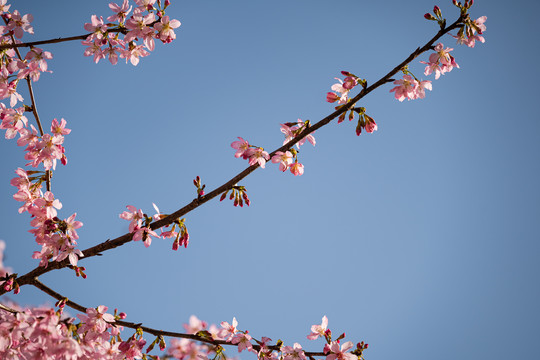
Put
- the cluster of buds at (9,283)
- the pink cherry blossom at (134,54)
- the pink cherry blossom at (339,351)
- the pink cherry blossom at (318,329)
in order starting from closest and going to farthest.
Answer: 1. the cluster of buds at (9,283)
2. the pink cherry blossom at (339,351)
3. the pink cherry blossom at (318,329)
4. the pink cherry blossom at (134,54)

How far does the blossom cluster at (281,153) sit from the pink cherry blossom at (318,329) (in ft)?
4.52

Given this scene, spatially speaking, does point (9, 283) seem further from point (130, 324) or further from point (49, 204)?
point (130, 324)

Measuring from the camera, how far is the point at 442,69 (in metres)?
3.36

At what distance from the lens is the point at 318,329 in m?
3.46

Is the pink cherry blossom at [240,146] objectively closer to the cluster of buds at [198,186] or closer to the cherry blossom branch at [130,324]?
the cluster of buds at [198,186]

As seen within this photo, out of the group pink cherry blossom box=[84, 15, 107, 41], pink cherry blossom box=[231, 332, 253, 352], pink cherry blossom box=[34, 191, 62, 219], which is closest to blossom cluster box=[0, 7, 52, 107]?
pink cherry blossom box=[84, 15, 107, 41]

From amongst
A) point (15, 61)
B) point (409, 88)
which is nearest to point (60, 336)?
point (15, 61)

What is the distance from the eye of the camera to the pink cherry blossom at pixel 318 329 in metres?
3.44

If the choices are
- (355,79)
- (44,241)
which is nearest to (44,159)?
(44,241)

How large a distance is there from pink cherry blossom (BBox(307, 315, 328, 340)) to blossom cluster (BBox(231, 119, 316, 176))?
138 cm

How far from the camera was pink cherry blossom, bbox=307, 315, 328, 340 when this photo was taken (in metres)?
3.44

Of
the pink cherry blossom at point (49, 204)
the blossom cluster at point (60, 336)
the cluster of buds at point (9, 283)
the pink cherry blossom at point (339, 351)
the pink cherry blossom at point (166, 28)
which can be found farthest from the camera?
the pink cherry blossom at point (166, 28)

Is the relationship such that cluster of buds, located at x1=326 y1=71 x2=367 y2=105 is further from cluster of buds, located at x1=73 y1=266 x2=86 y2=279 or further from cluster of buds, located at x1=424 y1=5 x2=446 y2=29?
cluster of buds, located at x1=73 y1=266 x2=86 y2=279

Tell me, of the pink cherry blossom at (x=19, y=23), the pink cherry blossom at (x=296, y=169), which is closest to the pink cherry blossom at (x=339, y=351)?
the pink cherry blossom at (x=296, y=169)
